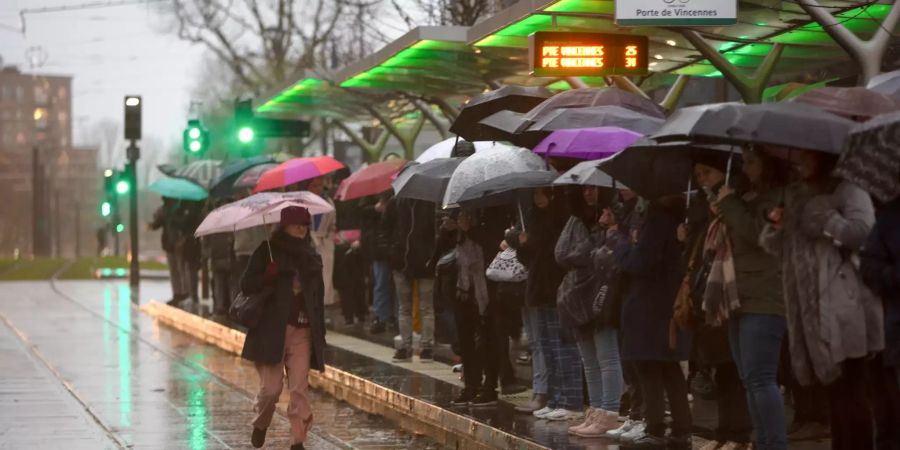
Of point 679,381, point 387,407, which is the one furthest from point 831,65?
point 679,381

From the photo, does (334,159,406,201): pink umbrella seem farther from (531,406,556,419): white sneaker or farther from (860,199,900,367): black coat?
(860,199,900,367): black coat

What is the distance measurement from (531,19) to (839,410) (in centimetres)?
892

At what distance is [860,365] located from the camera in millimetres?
8945

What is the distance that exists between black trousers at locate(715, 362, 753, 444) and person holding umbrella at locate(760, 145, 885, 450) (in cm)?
220

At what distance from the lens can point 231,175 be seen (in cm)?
2492

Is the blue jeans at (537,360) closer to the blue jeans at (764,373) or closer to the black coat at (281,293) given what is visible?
the black coat at (281,293)

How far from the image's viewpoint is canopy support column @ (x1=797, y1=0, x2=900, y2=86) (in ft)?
44.4

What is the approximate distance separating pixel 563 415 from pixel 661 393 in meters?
1.67

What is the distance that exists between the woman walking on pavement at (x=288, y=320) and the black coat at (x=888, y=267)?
17.4 feet

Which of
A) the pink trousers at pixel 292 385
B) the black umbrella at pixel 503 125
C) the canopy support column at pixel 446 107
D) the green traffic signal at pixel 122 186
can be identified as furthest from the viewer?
the green traffic signal at pixel 122 186

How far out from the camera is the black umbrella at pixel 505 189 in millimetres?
13431

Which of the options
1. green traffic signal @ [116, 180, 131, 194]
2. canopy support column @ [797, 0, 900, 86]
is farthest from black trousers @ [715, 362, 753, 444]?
green traffic signal @ [116, 180, 131, 194]

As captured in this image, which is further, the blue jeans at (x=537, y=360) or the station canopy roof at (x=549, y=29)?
the station canopy roof at (x=549, y=29)

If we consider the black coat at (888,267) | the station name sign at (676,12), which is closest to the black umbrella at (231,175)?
the station name sign at (676,12)
